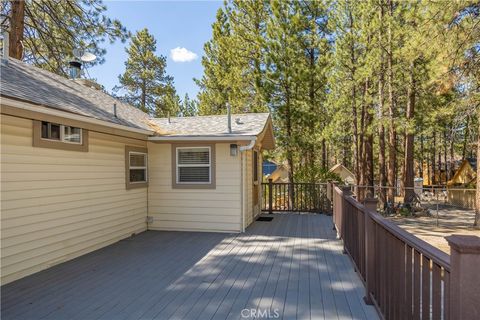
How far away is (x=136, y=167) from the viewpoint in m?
6.72

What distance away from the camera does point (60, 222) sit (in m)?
4.66

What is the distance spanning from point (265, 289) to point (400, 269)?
1.93m

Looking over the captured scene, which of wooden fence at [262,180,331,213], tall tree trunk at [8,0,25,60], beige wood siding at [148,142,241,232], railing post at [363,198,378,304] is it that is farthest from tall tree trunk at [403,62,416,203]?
tall tree trunk at [8,0,25,60]

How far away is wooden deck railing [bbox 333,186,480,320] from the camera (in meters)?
1.23

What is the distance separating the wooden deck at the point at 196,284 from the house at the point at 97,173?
1.66ft

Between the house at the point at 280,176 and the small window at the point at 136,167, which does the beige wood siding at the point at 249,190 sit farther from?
the house at the point at 280,176

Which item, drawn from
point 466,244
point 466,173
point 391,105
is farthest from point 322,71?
point 466,173

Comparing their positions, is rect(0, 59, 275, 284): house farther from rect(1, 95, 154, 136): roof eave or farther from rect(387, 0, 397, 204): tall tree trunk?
rect(387, 0, 397, 204): tall tree trunk

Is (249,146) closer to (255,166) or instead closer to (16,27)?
(255,166)

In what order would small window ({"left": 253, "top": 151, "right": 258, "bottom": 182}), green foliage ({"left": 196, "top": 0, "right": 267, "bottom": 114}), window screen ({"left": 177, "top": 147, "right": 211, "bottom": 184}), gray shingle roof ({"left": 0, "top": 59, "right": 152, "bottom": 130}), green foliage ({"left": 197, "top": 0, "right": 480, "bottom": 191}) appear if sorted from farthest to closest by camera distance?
1. green foliage ({"left": 196, "top": 0, "right": 267, "bottom": 114})
2. green foliage ({"left": 197, "top": 0, "right": 480, "bottom": 191})
3. small window ({"left": 253, "top": 151, "right": 258, "bottom": 182})
4. window screen ({"left": 177, "top": 147, "right": 211, "bottom": 184})
5. gray shingle roof ({"left": 0, "top": 59, "right": 152, "bottom": 130})

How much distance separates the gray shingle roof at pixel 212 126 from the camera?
6.82 meters

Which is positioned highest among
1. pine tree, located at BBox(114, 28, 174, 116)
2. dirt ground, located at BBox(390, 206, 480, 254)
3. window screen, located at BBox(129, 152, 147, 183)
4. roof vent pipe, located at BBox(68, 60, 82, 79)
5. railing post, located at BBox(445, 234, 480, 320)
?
pine tree, located at BBox(114, 28, 174, 116)

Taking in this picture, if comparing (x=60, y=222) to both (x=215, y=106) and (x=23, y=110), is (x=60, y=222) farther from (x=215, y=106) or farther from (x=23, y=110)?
(x=215, y=106)

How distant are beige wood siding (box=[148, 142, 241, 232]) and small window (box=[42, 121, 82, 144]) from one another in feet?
7.15
